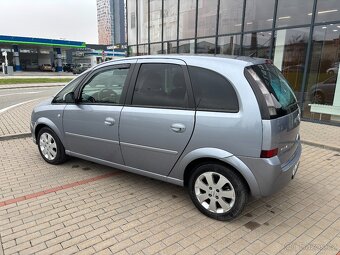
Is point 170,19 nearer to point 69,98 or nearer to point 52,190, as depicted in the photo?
point 69,98

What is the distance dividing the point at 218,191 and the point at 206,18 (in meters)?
10.8

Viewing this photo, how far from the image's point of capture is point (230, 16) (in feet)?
37.1

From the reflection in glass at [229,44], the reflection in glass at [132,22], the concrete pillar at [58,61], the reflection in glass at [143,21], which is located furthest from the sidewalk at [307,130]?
the concrete pillar at [58,61]

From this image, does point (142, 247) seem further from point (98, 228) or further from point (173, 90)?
point (173, 90)

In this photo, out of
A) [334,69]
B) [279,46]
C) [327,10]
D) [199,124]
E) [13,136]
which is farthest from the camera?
[279,46]

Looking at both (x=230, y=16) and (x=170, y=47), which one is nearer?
(x=230, y=16)

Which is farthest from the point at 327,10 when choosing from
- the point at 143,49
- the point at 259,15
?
the point at 143,49

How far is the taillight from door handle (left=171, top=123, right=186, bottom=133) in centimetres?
92

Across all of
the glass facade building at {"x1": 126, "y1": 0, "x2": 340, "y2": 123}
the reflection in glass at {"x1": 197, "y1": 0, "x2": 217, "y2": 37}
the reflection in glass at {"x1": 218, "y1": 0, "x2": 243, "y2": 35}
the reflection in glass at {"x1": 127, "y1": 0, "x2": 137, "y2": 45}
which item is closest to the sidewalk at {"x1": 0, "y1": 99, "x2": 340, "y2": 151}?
the glass facade building at {"x1": 126, "y1": 0, "x2": 340, "y2": 123}

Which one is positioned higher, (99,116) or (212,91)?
(212,91)

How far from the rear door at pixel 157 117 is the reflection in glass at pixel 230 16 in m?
8.57

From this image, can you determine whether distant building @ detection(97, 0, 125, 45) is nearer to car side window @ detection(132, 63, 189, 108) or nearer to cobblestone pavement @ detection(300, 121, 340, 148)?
cobblestone pavement @ detection(300, 121, 340, 148)

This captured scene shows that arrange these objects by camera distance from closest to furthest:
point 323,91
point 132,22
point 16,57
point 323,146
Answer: point 323,146 → point 323,91 → point 132,22 → point 16,57

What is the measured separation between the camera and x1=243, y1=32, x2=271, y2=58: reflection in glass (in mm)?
10125
